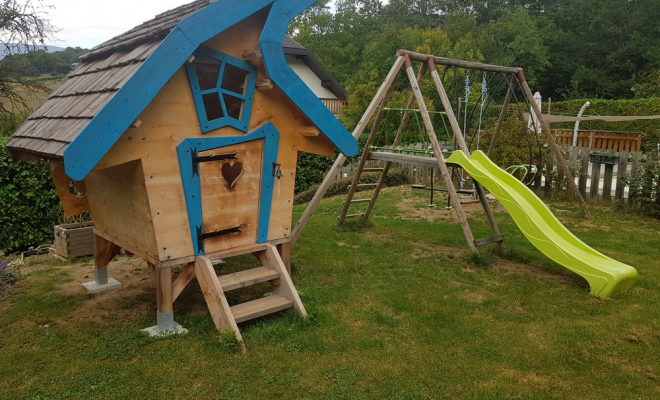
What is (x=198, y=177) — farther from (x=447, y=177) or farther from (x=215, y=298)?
(x=447, y=177)

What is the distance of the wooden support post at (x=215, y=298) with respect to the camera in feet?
14.2

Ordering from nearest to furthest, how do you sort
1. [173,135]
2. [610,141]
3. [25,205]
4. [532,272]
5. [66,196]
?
[173,135], [66,196], [532,272], [25,205], [610,141]

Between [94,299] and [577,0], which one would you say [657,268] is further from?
[577,0]

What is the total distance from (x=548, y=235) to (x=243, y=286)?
387 cm

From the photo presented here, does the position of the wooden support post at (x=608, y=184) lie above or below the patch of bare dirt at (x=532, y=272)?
above

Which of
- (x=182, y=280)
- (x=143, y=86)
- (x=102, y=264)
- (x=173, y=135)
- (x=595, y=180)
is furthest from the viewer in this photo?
(x=595, y=180)

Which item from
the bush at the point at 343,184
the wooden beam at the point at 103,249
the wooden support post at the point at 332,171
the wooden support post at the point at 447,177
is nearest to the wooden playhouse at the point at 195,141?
the wooden beam at the point at 103,249

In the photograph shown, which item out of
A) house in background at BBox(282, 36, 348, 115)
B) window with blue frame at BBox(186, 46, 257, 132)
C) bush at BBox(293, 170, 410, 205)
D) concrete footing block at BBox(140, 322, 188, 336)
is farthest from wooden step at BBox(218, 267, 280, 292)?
house in background at BBox(282, 36, 348, 115)

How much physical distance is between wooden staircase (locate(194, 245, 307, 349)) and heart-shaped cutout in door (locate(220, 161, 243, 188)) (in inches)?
30.6

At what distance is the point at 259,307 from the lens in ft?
15.4

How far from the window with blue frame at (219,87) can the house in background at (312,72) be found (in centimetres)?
1582

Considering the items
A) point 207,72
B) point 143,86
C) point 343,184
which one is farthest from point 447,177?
point 343,184

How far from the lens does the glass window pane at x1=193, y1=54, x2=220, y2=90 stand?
4598 millimetres

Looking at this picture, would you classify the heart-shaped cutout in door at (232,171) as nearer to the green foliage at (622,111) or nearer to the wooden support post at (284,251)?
the wooden support post at (284,251)
